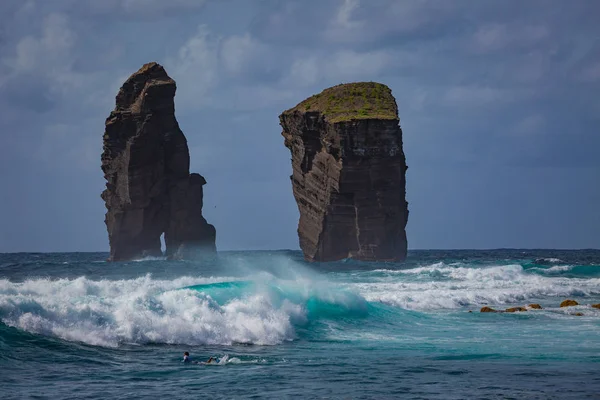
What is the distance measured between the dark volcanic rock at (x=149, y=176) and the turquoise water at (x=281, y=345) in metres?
48.0

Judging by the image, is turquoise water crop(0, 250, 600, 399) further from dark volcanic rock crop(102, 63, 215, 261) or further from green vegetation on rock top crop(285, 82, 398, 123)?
dark volcanic rock crop(102, 63, 215, 261)

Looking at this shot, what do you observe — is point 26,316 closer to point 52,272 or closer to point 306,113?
point 52,272

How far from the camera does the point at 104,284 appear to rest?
3114 centimetres

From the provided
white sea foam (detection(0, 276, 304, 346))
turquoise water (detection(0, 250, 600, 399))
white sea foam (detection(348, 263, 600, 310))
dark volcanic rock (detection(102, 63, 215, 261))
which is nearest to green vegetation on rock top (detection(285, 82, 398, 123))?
dark volcanic rock (detection(102, 63, 215, 261))

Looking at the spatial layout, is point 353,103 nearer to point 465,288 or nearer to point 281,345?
point 465,288

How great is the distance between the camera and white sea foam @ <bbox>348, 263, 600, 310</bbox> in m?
36.9

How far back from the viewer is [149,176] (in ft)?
275

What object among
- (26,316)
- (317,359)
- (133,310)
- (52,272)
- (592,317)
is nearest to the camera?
(317,359)

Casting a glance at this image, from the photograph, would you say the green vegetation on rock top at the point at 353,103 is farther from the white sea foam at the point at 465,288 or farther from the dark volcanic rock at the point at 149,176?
the white sea foam at the point at 465,288

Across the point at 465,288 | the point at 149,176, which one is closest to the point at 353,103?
the point at 149,176

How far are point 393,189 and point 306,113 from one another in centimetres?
1091

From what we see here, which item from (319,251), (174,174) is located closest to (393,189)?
(319,251)

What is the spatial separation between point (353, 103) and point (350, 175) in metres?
9.22

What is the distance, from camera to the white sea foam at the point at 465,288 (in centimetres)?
3688
